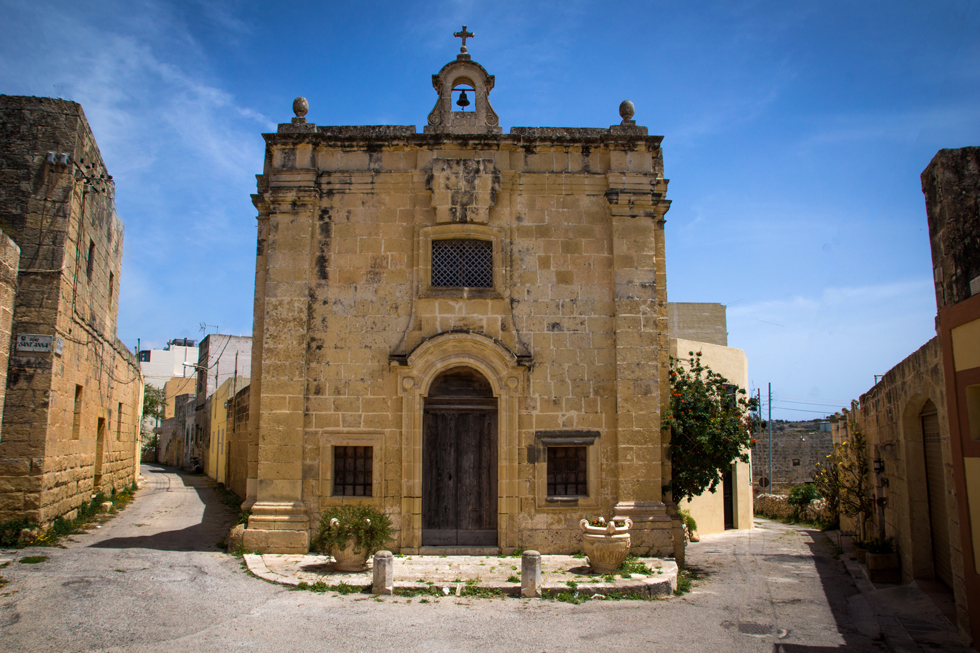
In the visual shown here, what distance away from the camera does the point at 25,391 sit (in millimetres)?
10055

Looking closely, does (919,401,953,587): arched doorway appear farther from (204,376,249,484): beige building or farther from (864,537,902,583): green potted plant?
(204,376,249,484): beige building

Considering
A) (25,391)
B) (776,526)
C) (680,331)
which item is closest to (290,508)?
(25,391)

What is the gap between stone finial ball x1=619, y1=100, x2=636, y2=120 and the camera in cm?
1115

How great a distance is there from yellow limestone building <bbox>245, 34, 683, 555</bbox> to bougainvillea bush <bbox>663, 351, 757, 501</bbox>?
292mm

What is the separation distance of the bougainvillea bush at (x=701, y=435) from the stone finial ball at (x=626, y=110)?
4.53 m

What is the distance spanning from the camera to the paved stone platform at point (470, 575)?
8172 mm

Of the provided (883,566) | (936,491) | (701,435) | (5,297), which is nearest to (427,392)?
(701,435)

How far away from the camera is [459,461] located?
10.5 metres

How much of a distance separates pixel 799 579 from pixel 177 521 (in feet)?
Answer: 36.2

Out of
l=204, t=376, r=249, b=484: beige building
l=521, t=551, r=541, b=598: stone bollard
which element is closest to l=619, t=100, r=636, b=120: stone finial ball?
l=521, t=551, r=541, b=598: stone bollard

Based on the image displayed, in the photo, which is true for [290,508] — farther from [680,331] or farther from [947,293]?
[680,331]

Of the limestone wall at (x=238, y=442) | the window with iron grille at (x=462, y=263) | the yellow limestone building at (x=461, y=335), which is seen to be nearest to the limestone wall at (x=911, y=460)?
the yellow limestone building at (x=461, y=335)

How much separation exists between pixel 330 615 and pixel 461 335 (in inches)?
179

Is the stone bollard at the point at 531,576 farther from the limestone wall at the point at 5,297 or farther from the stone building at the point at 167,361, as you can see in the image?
the stone building at the point at 167,361
